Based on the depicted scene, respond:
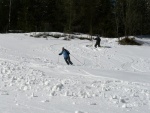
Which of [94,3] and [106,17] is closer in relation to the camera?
[94,3]

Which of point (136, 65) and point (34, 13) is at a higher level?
point (34, 13)

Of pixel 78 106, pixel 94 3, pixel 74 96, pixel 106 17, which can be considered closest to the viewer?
pixel 78 106

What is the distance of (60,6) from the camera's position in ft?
181

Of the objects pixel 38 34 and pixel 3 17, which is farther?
pixel 3 17

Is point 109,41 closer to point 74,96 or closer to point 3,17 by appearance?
point 3,17

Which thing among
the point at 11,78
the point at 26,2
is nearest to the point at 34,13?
the point at 26,2

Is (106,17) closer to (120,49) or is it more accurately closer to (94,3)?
(94,3)

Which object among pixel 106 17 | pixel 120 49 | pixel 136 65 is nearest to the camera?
pixel 136 65

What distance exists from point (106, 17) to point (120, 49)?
22866mm

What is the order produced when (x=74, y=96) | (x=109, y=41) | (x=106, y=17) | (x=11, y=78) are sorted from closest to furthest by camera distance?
(x=74, y=96) → (x=11, y=78) → (x=109, y=41) → (x=106, y=17)

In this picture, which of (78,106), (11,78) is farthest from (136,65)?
(78,106)

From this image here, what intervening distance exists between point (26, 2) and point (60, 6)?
5.79 m

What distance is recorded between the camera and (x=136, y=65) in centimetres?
2652

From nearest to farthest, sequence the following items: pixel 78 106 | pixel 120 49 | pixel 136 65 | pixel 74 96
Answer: pixel 78 106 → pixel 74 96 → pixel 136 65 → pixel 120 49
